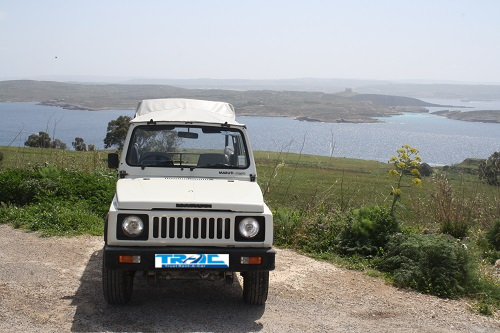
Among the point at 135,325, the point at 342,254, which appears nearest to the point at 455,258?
the point at 342,254

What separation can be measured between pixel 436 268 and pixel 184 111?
11.3ft

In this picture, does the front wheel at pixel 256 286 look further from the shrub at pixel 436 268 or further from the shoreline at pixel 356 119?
the shoreline at pixel 356 119

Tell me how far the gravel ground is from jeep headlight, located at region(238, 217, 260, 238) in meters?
Result: 0.81

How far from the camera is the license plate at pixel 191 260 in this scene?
555 centimetres

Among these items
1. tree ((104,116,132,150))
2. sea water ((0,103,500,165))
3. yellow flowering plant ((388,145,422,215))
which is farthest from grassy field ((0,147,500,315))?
tree ((104,116,132,150))

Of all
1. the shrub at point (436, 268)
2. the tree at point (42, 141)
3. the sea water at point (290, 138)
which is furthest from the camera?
the tree at point (42, 141)

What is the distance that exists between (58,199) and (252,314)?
19.8 feet

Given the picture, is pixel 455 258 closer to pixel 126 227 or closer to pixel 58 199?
pixel 126 227

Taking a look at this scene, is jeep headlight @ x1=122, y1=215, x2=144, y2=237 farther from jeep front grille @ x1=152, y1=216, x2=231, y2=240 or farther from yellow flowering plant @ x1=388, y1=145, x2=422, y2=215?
yellow flowering plant @ x1=388, y1=145, x2=422, y2=215

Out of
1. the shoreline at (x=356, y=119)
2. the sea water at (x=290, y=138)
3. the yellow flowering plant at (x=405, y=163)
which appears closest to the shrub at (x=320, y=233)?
the yellow flowering plant at (x=405, y=163)

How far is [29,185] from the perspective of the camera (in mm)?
11156

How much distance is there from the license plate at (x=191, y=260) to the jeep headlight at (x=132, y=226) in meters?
0.28

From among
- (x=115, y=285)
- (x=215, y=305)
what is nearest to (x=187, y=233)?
(x=115, y=285)

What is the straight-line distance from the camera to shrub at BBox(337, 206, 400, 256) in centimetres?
878
